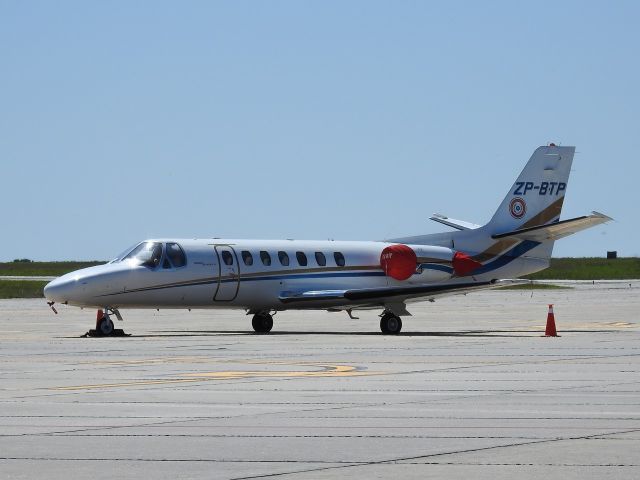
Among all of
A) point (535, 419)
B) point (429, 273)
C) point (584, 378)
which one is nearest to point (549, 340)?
point (429, 273)

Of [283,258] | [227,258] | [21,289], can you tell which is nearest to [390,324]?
[283,258]

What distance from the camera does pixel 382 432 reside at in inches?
546

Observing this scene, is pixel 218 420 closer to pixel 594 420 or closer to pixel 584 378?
pixel 594 420

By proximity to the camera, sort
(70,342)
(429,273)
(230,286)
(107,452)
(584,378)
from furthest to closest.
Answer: (429,273) → (230,286) → (70,342) → (584,378) → (107,452)

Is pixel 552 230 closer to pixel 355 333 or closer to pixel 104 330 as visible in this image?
pixel 355 333

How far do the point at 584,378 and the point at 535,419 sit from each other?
237 inches

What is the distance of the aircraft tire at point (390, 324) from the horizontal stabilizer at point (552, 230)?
5254mm

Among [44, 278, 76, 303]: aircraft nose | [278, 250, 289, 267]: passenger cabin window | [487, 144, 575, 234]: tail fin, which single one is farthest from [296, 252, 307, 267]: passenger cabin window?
[44, 278, 76, 303]: aircraft nose

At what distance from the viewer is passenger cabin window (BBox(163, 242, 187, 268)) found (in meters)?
37.4

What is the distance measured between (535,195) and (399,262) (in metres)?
5.05

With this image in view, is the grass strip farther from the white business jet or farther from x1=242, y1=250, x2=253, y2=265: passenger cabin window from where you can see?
x1=242, y1=250, x2=253, y2=265: passenger cabin window

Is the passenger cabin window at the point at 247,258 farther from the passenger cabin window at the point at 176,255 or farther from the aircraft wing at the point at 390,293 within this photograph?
the passenger cabin window at the point at 176,255

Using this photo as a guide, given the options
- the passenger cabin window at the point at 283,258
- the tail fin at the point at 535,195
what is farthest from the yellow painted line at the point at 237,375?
the tail fin at the point at 535,195

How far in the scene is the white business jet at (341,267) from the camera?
3669 cm
